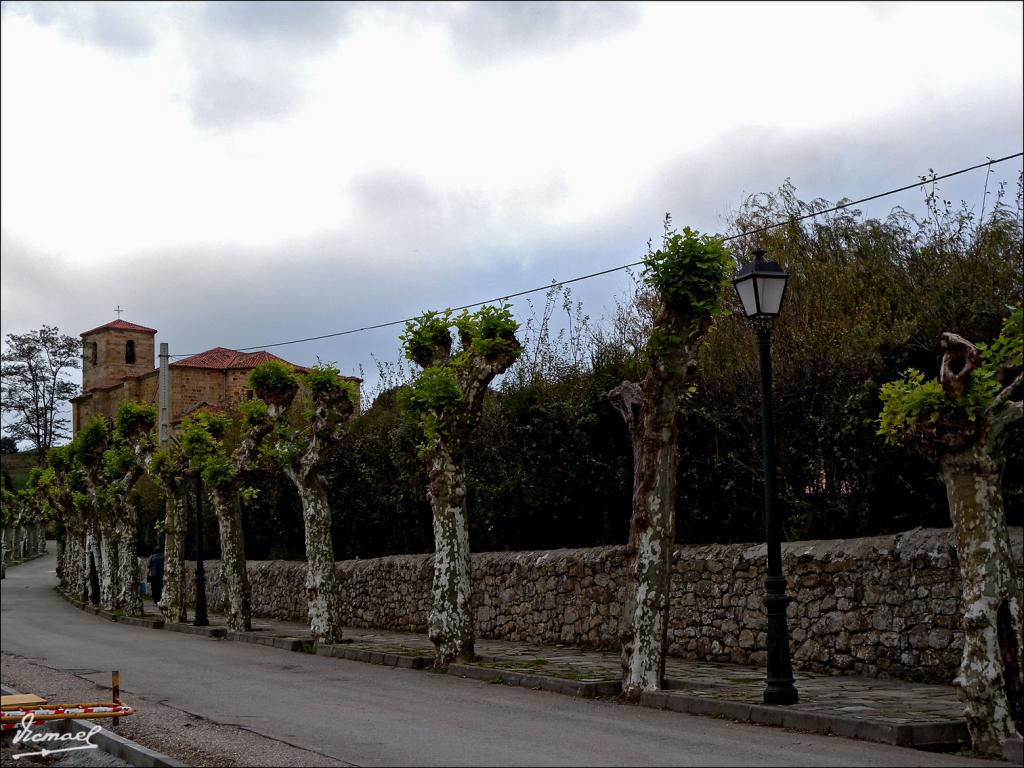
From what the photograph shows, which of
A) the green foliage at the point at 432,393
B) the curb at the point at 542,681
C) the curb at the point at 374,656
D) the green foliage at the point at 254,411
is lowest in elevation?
the curb at the point at 374,656

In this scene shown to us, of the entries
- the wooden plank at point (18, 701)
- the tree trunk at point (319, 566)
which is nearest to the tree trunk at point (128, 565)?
the tree trunk at point (319, 566)

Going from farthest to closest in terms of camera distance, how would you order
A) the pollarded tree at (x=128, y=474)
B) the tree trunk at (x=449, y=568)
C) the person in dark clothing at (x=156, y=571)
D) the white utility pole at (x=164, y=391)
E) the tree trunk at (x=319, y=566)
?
the person in dark clothing at (x=156, y=571) < the pollarded tree at (x=128, y=474) < the white utility pole at (x=164, y=391) < the tree trunk at (x=319, y=566) < the tree trunk at (x=449, y=568)

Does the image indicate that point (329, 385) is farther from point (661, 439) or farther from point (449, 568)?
point (661, 439)

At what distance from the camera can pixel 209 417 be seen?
29.1 metres

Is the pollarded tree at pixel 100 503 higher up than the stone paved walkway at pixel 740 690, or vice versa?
the pollarded tree at pixel 100 503

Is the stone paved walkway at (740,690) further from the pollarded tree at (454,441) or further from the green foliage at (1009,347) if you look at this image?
the green foliage at (1009,347)

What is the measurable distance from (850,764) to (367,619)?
18.8m

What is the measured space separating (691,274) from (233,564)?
1506 centimetres

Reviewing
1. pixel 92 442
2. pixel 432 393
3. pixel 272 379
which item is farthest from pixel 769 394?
pixel 92 442

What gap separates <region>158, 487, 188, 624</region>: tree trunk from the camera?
1131 inches

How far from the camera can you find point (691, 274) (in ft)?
42.6

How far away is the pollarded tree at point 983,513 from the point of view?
28.9 ft

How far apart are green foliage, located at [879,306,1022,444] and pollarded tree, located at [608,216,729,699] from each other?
399 cm

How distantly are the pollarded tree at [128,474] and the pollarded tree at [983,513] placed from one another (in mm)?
27139
